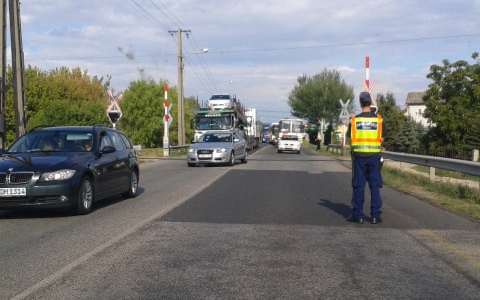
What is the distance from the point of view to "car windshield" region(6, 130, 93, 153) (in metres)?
10.5

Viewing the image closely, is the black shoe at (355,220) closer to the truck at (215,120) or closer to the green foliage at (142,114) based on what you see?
the truck at (215,120)

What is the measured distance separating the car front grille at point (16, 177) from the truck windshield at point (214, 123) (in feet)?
80.5

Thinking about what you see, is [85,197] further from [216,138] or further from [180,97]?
[180,97]

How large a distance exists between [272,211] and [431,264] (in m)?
4.19

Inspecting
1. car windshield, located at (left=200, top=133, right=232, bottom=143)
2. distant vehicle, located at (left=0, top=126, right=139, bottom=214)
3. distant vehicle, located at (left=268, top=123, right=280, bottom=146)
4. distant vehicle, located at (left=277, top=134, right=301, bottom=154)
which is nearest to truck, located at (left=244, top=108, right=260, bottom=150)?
distant vehicle, located at (left=277, top=134, right=301, bottom=154)

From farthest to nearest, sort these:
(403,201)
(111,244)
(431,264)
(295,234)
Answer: (403,201) → (295,234) → (111,244) → (431,264)

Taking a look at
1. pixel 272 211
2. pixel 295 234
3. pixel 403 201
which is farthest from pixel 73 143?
pixel 403 201

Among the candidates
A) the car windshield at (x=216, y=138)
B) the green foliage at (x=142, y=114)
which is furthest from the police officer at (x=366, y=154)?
the green foliage at (x=142, y=114)

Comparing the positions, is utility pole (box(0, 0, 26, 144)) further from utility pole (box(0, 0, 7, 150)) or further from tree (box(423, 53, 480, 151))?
tree (box(423, 53, 480, 151))

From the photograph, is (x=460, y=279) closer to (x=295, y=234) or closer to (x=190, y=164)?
(x=295, y=234)

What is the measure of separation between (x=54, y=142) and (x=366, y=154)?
567 centimetres

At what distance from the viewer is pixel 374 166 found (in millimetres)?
8789

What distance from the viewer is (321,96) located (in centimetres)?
8075

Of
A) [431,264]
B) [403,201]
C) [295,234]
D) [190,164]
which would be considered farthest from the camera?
[190,164]
